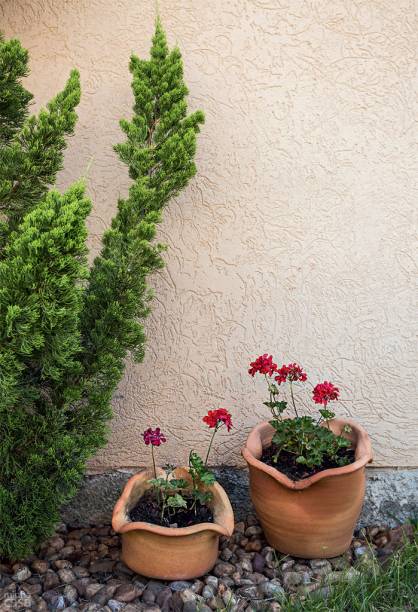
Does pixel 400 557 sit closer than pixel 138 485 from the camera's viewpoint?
Yes

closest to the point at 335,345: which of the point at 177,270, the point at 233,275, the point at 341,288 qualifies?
the point at 341,288

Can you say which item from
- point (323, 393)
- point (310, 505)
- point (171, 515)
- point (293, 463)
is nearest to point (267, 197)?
point (323, 393)

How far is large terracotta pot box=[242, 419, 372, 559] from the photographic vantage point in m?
2.88

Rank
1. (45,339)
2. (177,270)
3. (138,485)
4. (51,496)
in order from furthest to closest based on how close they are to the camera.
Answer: (177,270)
(138,485)
(51,496)
(45,339)

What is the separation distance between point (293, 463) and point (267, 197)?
1321 mm

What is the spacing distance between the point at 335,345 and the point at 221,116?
1301mm

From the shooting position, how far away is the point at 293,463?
3088 millimetres

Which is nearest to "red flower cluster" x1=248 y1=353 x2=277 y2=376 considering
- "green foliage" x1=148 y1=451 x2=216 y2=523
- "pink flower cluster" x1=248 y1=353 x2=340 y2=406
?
"pink flower cluster" x1=248 y1=353 x2=340 y2=406

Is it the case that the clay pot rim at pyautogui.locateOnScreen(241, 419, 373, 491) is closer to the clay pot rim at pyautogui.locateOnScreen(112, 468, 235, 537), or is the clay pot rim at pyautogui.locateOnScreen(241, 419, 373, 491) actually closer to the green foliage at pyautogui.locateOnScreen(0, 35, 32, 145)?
the clay pot rim at pyautogui.locateOnScreen(112, 468, 235, 537)

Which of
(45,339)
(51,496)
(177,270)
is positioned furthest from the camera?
(177,270)

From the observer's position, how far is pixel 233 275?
3.26 m

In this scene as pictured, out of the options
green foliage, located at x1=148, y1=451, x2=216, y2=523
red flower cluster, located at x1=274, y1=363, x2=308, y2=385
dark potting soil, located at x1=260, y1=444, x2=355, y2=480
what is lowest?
green foliage, located at x1=148, y1=451, x2=216, y2=523

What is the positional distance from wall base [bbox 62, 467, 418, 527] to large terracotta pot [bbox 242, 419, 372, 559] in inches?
12.6

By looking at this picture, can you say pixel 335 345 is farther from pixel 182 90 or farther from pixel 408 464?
pixel 182 90
